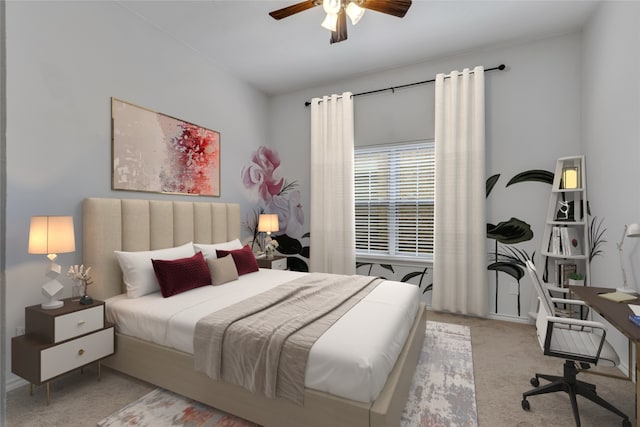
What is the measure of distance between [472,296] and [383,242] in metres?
1.25

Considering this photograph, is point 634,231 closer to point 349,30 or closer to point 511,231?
point 511,231

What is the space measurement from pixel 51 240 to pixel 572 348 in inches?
131

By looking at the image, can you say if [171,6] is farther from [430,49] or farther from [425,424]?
[425,424]

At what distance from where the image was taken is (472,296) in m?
3.45

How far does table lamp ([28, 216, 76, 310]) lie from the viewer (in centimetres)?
195

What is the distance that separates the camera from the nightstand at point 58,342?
6.15 ft

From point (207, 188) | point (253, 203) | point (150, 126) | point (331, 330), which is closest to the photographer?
point (331, 330)

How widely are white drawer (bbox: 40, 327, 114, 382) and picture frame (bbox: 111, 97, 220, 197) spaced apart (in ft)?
4.19

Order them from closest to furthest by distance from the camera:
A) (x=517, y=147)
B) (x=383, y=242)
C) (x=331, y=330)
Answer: (x=331, y=330) < (x=517, y=147) < (x=383, y=242)

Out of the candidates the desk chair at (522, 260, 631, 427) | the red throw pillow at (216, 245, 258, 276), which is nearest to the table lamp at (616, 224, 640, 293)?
the desk chair at (522, 260, 631, 427)

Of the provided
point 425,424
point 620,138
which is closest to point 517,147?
point 620,138

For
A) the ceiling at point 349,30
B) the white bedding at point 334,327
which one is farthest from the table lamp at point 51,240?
the ceiling at point 349,30

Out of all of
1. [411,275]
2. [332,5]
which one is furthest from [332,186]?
[332,5]

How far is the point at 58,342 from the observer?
193 centimetres
